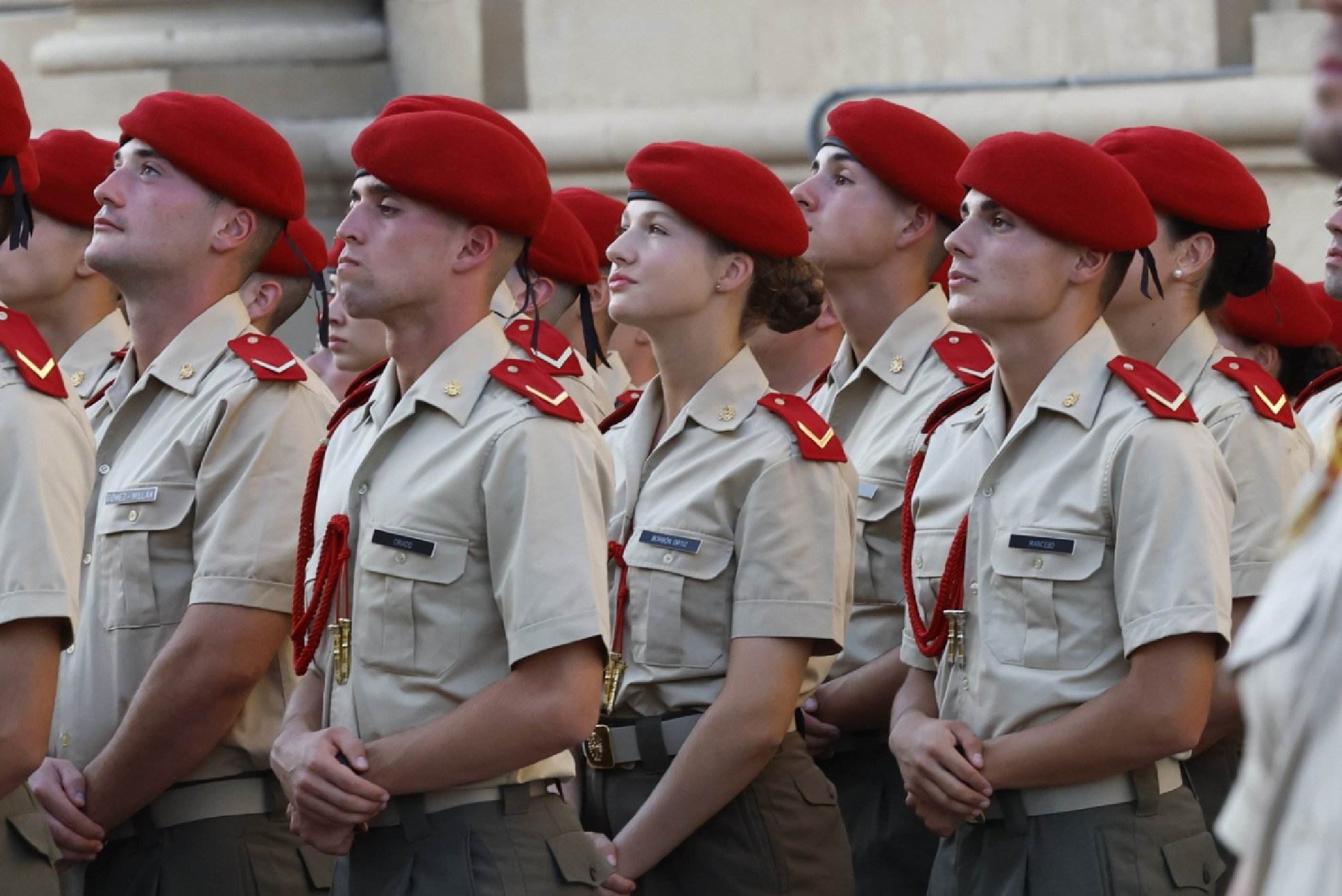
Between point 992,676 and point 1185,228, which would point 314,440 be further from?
point 1185,228

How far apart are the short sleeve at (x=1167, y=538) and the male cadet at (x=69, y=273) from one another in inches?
92.5

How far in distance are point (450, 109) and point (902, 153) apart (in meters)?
1.02

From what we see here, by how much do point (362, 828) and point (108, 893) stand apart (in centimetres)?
79

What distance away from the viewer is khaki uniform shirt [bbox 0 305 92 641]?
3430 millimetres

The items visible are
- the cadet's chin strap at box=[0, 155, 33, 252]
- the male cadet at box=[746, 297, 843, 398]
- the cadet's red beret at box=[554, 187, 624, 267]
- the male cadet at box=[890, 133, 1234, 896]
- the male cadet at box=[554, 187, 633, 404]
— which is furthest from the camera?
the cadet's red beret at box=[554, 187, 624, 267]

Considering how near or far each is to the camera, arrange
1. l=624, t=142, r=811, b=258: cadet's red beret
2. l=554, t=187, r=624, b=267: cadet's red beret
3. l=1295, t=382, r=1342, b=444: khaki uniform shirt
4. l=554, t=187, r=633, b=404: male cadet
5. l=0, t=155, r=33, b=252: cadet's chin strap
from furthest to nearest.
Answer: l=554, t=187, r=624, b=267: cadet's red beret → l=554, t=187, r=633, b=404: male cadet → l=1295, t=382, r=1342, b=444: khaki uniform shirt → l=624, t=142, r=811, b=258: cadet's red beret → l=0, t=155, r=33, b=252: cadet's chin strap

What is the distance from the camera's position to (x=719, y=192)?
438 centimetres

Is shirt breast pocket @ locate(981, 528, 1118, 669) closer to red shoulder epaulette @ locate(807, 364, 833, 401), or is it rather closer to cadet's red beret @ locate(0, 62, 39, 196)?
red shoulder epaulette @ locate(807, 364, 833, 401)

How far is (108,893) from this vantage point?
409 centimetres

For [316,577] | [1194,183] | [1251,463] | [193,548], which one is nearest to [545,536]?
[316,577]

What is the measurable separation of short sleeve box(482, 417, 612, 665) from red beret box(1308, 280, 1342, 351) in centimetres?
309

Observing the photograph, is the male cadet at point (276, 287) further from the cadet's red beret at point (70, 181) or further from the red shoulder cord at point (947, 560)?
the red shoulder cord at point (947, 560)

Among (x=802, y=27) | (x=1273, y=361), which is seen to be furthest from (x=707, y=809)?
(x=802, y=27)

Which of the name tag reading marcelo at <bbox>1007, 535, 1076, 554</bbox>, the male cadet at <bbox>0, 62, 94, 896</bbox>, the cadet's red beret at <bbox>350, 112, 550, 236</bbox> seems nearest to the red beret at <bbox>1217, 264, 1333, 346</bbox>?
the name tag reading marcelo at <bbox>1007, 535, 1076, 554</bbox>
